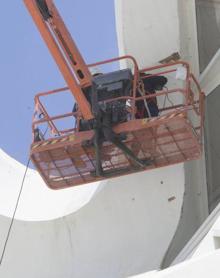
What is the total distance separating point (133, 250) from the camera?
21.9 ft

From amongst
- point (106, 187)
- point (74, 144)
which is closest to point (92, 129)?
point (74, 144)

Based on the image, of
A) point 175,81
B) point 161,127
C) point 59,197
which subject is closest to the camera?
point 161,127

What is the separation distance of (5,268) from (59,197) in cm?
103

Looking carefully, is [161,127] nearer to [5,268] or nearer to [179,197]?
[179,197]

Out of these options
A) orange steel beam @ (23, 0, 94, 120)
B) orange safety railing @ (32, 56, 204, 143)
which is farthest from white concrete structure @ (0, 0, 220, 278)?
orange steel beam @ (23, 0, 94, 120)

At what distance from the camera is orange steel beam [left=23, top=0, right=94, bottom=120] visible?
17.4ft

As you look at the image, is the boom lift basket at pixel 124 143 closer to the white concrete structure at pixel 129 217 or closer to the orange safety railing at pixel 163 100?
the orange safety railing at pixel 163 100

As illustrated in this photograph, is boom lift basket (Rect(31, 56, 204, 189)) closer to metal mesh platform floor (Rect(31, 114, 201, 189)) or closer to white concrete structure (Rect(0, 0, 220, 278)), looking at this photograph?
metal mesh platform floor (Rect(31, 114, 201, 189))

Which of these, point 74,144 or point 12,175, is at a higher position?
point 74,144

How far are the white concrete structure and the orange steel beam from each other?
4.34 feet

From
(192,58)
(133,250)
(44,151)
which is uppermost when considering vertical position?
(44,151)

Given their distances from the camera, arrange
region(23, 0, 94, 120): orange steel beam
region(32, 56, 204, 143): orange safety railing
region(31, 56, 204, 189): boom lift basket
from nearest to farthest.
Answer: region(23, 0, 94, 120): orange steel beam → region(31, 56, 204, 189): boom lift basket → region(32, 56, 204, 143): orange safety railing

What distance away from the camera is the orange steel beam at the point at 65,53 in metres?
5.30

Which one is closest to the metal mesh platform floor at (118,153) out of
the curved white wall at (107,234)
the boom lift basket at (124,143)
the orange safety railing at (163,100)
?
the boom lift basket at (124,143)
